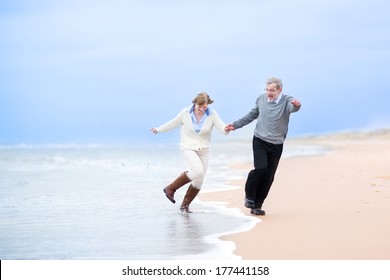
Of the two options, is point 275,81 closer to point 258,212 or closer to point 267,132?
point 267,132

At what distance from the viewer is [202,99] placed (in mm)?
9453

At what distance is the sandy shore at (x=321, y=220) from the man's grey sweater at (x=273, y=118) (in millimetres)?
1017

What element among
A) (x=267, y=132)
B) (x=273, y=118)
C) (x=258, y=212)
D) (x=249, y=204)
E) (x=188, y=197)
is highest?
(x=273, y=118)

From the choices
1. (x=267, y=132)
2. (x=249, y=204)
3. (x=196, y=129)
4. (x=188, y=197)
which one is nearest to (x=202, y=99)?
(x=196, y=129)

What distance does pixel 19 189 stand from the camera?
13.7 m

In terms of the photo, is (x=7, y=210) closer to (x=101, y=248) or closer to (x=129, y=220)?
(x=129, y=220)

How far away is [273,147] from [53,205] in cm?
362

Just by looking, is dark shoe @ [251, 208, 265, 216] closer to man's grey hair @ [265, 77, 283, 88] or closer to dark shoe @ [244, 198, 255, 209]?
dark shoe @ [244, 198, 255, 209]

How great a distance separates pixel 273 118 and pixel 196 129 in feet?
3.58

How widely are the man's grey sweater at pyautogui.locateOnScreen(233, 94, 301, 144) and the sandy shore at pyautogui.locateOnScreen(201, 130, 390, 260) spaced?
3.34 ft

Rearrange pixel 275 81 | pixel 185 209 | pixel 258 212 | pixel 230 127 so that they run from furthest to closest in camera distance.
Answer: pixel 185 209, pixel 230 127, pixel 258 212, pixel 275 81

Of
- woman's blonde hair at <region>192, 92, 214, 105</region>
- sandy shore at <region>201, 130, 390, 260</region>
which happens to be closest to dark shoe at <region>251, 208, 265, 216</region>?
sandy shore at <region>201, 130, 390, 260</region>
